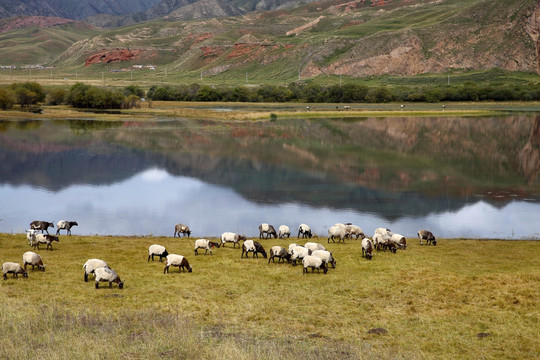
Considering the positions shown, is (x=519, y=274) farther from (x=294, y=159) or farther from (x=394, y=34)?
(x=394, y=34)

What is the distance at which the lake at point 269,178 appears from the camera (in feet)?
96.3

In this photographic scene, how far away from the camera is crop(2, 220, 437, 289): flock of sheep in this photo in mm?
15789

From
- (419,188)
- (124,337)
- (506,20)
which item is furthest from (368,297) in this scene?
(506,20)

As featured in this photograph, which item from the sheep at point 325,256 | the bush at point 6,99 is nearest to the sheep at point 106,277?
the sheep at point 325,256

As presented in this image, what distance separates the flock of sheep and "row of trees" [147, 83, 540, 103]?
107230 mm

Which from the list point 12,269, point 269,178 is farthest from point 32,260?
point 269,178

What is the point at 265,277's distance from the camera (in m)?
16.6

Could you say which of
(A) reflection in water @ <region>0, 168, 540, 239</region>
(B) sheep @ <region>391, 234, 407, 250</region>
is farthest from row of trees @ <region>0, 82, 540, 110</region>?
(B) sheep @ <region>391, 234, 407, 250</region>

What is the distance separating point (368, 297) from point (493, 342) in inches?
147

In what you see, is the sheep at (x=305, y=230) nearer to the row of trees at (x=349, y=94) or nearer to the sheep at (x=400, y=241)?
the sheep at (x=400, y=241)

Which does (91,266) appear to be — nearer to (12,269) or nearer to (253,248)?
(12,269)

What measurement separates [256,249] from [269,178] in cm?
2198

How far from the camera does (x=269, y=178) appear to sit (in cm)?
4138

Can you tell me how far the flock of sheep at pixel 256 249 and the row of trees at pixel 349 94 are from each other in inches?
4222
